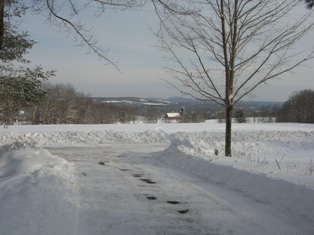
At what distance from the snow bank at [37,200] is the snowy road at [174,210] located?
27 cm

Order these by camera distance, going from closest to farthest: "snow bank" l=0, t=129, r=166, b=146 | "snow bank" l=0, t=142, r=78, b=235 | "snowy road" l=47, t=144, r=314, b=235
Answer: "snow bank" l=0, t=142, r=78, b=235, "snowy road" l=47, t=144, r=314, b=235, "snow bank" l=0, t=129, r=166, b=146

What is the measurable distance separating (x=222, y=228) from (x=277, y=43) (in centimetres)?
1142

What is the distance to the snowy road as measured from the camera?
5.83 metres

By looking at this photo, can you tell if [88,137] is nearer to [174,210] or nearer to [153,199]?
[153,199]

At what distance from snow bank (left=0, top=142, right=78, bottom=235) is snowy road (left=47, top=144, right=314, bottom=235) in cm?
27

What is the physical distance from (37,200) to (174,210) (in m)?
2.47

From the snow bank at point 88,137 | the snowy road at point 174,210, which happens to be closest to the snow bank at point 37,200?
the snowy road at point 174,210

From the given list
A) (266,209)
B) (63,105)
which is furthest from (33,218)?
(63,105)

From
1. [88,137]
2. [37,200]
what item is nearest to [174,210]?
[37,200]

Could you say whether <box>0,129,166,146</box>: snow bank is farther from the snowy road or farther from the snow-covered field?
the snowy road

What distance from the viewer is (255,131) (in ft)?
111

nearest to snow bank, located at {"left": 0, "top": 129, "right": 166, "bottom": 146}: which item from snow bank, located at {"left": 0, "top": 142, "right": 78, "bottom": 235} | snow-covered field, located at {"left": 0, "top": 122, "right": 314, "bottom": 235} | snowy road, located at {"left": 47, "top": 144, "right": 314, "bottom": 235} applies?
snow-covered field, located at {"left": 0, "top": 122, "right": 314, "bottom": 235}

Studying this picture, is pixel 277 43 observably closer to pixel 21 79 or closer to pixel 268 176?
pixel 268 176

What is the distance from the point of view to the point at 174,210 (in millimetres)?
7012
